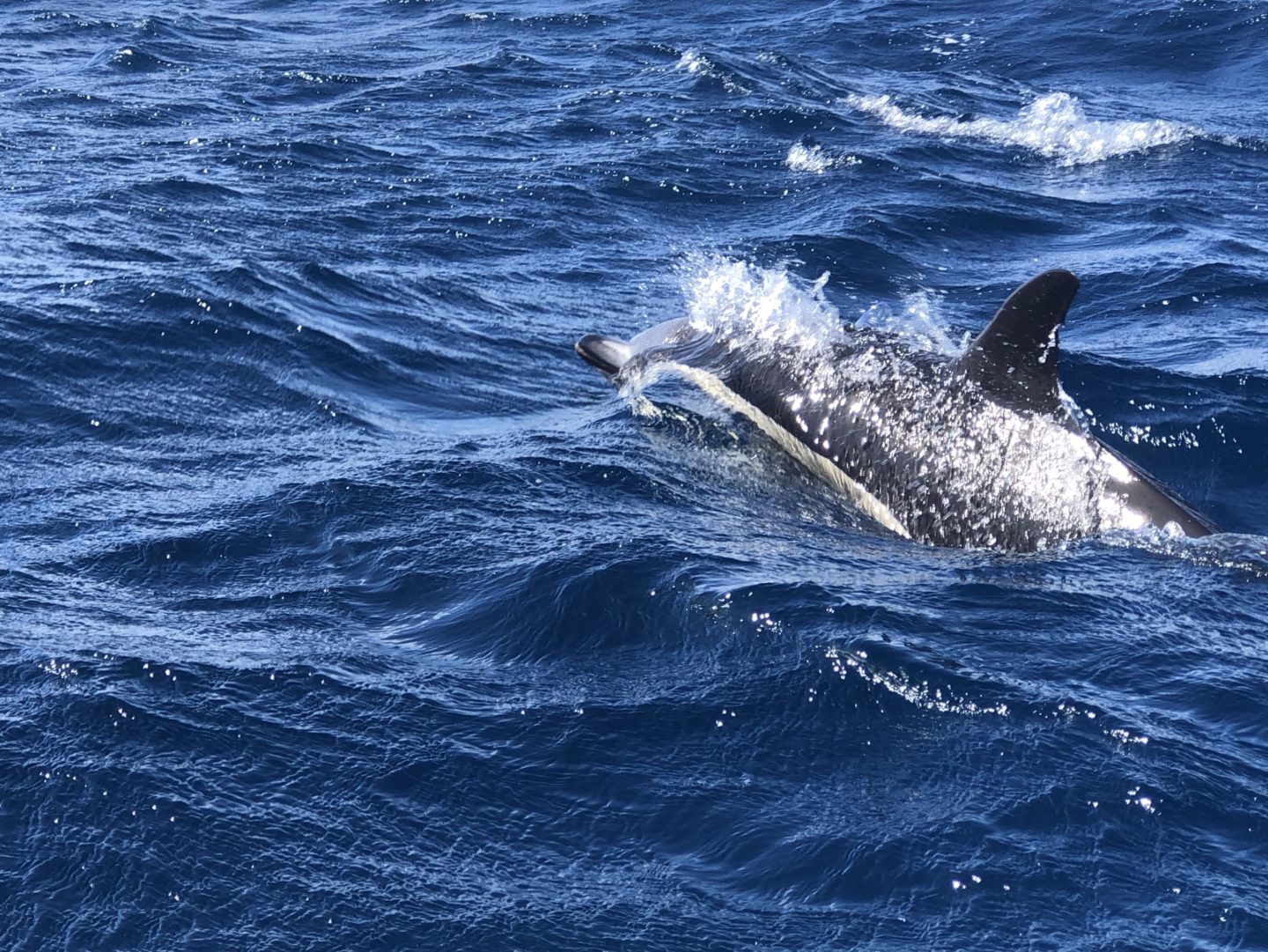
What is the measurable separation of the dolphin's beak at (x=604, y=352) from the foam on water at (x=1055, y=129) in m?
8.79

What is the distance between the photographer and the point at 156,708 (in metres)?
7.26

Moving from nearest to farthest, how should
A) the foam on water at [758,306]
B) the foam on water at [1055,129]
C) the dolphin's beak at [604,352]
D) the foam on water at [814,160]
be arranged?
the foam on water at [758,306], the dolphin's beak at [604,352], the foam on water at [814,160], the foam on water at [1055,129]

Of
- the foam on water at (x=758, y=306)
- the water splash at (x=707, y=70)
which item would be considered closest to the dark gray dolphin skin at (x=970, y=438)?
the foam on water at (x=758, y=306)

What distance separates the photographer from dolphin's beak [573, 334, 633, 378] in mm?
13016

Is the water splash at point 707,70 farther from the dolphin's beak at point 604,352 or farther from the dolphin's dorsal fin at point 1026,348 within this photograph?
the dolphin's dorsal fin at point 1026,348

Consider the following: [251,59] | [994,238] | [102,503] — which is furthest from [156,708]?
[251,59]

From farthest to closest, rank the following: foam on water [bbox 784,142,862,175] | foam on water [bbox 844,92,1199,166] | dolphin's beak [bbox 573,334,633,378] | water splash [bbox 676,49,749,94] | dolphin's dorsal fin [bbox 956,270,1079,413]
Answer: water splash [bbox 676,49,749,94] < foam on water [bbox 844,92,1199,166] < foam on water [bbox 784,142,862,175] < dolphin's beak [bbox 573,334,633,378] < dolphin's dorsal fin [bbox 956,270,1079,413]

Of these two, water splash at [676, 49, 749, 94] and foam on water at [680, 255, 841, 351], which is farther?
water splash at [676, 49, 749, 94]

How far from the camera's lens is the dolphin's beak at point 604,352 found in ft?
42.7

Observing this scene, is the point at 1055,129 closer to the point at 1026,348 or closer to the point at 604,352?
the point at 604,352

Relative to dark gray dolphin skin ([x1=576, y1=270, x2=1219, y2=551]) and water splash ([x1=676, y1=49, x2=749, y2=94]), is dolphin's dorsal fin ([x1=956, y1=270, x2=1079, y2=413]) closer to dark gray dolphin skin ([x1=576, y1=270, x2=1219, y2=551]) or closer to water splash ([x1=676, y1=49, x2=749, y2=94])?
dark gray dolphin skin ([x1=576, y1=270, x2=1219, y2=551])

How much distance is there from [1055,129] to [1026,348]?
1257cm

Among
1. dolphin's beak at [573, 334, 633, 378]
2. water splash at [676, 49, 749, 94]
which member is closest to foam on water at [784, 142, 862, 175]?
water splash at [676, 49, 749, 94]

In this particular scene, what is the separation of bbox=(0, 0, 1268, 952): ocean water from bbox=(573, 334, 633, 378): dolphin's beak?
1.33 ft
